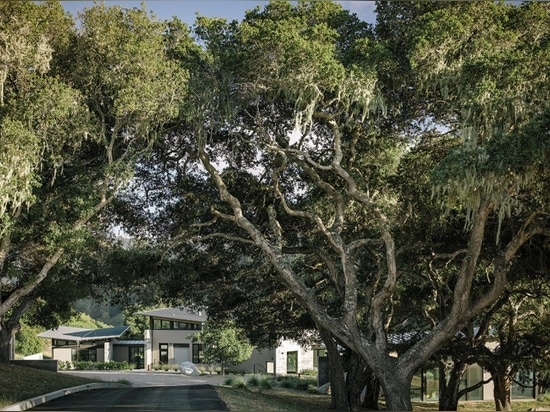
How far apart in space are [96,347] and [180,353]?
23.3 ft

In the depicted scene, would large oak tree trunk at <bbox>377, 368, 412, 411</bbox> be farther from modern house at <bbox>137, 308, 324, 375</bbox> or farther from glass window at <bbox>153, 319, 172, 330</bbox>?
glass window at <bbox>153, 319, 172, 330</bbox>

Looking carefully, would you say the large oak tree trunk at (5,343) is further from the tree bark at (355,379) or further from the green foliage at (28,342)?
the green foliage at (28,342)

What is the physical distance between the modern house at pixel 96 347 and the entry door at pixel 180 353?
132 inches

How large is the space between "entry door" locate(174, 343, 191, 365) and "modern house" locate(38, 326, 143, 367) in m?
3.35

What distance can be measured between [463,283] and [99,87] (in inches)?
334

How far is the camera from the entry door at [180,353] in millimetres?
46375

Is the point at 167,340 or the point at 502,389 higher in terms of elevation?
the point at 167,340

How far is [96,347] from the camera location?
161 feet

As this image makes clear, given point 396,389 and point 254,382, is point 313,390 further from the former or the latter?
point 396,389

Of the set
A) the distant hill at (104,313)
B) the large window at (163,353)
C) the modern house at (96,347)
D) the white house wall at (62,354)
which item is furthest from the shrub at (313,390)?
the distant hill at (104,313)

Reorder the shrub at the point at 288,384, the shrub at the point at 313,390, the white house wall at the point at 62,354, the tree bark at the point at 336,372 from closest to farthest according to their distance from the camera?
1. the tree bark at the point at 336,372
2. the shrub at the point at 313,390
3. the shrub at the point at 288,384
4. the white house wall at the point at 62,354

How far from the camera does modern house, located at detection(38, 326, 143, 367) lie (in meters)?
47.9

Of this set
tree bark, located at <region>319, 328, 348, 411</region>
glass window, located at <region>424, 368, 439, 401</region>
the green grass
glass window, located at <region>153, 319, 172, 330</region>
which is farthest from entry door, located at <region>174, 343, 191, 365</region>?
tree bark, located at <region>319, 328, 348, 411</region>

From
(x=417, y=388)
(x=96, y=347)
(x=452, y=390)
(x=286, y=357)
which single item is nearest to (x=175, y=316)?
(x=96, y=347)
